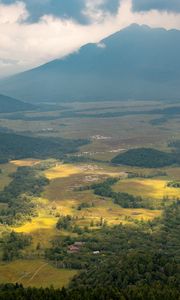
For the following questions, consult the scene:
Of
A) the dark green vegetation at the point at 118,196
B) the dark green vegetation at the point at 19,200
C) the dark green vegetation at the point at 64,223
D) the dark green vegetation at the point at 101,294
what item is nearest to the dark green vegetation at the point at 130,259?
the dark green vegetation at the point at 101,294

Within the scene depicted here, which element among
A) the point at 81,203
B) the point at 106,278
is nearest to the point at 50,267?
the point at 106,278

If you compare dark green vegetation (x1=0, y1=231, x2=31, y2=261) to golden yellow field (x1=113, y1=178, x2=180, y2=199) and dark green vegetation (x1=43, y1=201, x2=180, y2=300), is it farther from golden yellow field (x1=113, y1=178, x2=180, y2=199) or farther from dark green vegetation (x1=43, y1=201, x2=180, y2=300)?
golden yellow field (x1=113, y1=178, x2=180, y2=199)

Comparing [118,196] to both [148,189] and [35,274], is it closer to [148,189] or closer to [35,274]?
[148,189]

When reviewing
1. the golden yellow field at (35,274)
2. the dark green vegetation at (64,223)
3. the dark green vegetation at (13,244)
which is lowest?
the golden yellow field at (35,274)

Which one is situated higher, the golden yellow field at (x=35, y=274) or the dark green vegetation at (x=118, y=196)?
the dark green vegetation at (x=118, y=196)

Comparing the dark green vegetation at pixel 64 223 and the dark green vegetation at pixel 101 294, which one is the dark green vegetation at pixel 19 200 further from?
the dark green vegetation at pixel 101 294

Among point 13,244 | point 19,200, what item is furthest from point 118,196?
point 13,244

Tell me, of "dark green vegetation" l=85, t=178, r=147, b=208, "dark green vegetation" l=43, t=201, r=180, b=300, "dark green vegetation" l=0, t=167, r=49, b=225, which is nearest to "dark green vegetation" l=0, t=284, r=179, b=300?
"dark green vegetation" l=43, t=201, r=180, b=300

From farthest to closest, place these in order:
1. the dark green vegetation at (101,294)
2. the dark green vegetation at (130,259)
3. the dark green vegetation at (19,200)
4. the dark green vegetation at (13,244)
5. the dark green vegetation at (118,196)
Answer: the dark green vegetation at (118,196), the dark green vegetation at (19,200), the dark green vegetation at (13,244), the dark green vegetation at (130,259), the dark green vegetation at (101,294)

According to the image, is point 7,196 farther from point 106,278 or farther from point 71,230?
point 106,278
